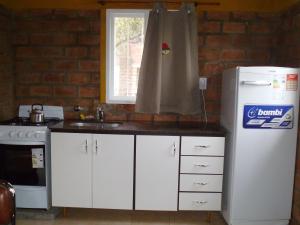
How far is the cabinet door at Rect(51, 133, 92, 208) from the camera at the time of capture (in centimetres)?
254

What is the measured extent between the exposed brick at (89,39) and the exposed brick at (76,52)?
0.24 feet

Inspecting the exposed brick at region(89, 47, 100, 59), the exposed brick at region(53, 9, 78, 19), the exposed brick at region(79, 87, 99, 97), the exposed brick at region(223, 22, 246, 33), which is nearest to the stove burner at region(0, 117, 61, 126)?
the exposed brick at region(79, 87, 99, 97)

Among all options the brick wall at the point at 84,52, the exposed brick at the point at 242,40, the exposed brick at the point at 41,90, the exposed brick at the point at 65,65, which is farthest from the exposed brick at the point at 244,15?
the exposed brick at the point at 41,90

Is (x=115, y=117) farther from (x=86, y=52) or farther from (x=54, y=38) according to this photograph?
(x=54, y=38)

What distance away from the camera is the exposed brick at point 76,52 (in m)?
3.04

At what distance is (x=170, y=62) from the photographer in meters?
2.91

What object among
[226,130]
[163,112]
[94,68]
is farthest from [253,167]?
[94,68]

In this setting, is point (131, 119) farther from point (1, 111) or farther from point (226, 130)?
point (1, 111)

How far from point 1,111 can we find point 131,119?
4.47ft

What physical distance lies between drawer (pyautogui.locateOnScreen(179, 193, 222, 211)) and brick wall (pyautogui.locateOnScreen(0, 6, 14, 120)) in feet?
6.72

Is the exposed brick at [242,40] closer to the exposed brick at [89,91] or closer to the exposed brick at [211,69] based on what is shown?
the exposed brick at [211,69]

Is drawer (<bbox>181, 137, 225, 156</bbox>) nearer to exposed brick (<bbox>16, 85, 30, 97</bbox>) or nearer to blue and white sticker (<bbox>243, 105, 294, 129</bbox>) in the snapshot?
blue and white sticker (<bbox>243, 105, 294, 129</bbox>)

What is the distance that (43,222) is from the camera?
2592 mm

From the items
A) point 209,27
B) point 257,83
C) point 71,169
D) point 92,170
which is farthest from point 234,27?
point 71,169
